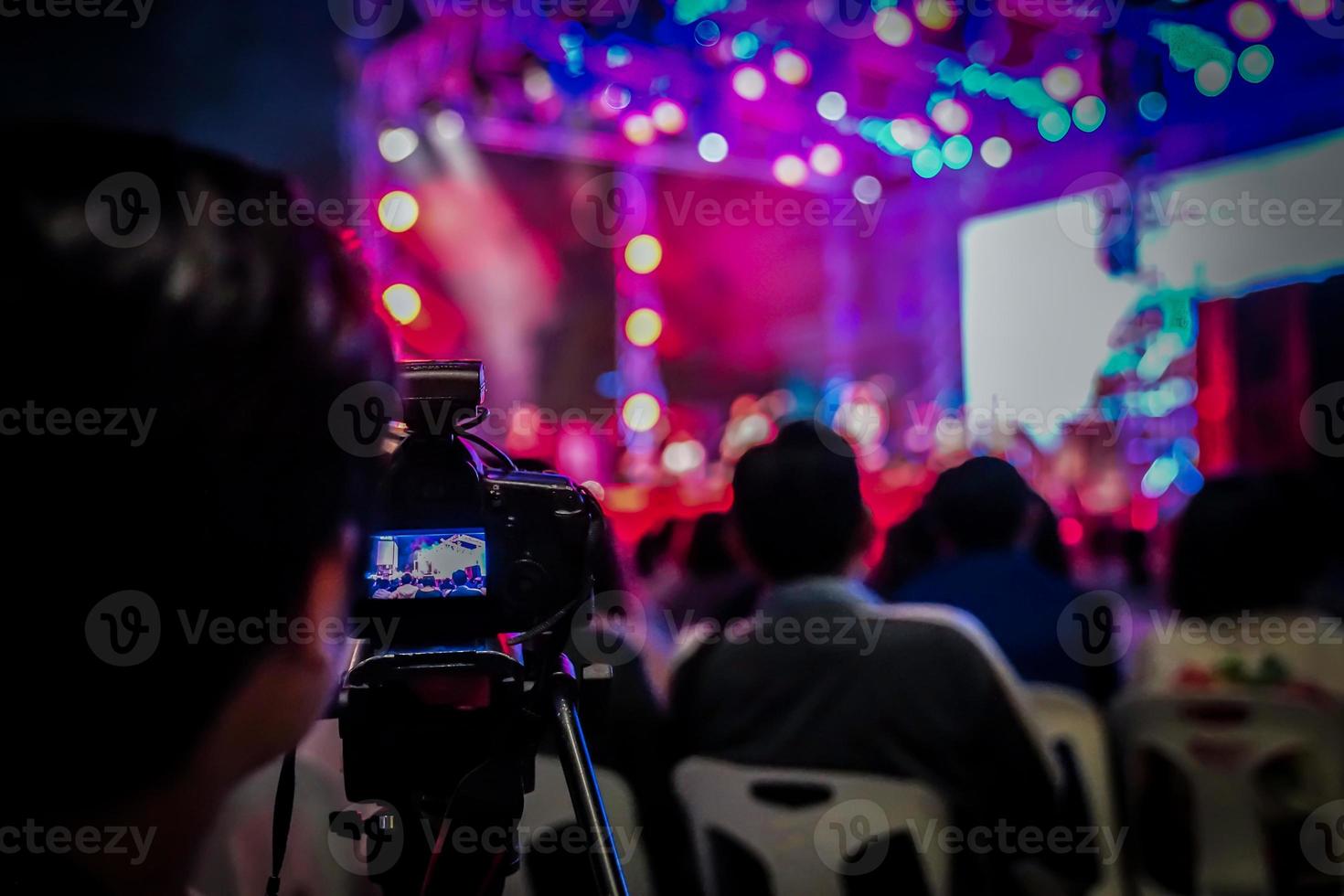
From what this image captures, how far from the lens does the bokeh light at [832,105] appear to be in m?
6.72

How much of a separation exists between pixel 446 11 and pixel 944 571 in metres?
4.35

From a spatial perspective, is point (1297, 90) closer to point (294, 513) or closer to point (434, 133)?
point (434, 133)

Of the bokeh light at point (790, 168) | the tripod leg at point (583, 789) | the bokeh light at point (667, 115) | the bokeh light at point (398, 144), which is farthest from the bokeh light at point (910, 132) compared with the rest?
the tripod leg at point (583, 789)

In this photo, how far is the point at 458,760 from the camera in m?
0.85

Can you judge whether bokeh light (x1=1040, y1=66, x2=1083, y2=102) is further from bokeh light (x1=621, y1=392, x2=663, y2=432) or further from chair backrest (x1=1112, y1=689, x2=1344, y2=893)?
chair backrest (x1=1112, y1=689, x2=1344, y2=893)

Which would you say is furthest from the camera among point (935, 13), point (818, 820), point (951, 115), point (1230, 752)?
point (951, 115)

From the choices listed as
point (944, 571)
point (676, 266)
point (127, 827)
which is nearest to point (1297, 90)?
point (676, 266)

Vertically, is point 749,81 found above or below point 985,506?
above

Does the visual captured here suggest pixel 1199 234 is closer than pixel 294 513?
No

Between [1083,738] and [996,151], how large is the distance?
6092 millimetres

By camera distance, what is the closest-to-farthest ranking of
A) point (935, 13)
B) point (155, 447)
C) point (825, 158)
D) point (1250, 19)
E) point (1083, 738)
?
1. point (155, 447)
2. point (1083, 738)
3. point (1250, 19)
4. point (935, 13)
5. point (825, 158)

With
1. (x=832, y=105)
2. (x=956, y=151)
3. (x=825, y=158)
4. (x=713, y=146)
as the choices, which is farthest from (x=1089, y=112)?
(x=713, y=146)

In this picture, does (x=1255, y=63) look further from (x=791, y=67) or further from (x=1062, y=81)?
(x=791, y=67)

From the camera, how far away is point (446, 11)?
17.4ft
